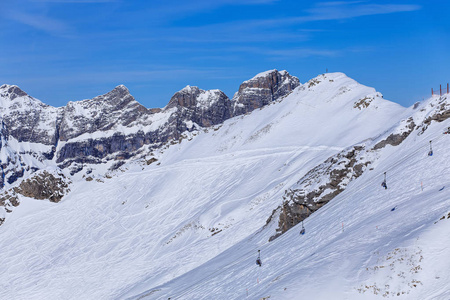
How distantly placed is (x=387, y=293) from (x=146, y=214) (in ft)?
177

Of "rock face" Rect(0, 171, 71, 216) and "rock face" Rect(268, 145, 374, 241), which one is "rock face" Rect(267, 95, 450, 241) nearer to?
"rock face" Rect(268, 145, 374, 241)

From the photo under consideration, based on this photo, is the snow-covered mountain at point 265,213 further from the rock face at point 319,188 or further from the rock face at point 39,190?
the rock face at point 39,190

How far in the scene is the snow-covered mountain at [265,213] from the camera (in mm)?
20438

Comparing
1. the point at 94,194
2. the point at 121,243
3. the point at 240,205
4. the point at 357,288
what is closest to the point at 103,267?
the point at 121,243

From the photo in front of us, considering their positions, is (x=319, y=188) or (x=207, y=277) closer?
(x=207, y=277)

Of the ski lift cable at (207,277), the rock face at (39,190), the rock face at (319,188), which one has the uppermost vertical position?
the rock face at (39,190)

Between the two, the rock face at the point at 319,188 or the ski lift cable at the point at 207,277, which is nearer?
the ski lift cable at the point at 207,277

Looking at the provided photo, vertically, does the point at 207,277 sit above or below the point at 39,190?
below

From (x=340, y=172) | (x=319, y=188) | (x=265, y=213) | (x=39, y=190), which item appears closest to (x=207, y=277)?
(x=319, y=188)

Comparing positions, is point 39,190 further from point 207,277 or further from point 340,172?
point 340,172

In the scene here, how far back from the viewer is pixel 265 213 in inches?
1911

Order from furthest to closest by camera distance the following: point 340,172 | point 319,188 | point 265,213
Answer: point 265,213 → point 340,172 → point 319,188

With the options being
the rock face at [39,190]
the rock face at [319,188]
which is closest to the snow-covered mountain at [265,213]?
the rock face at [319,188]

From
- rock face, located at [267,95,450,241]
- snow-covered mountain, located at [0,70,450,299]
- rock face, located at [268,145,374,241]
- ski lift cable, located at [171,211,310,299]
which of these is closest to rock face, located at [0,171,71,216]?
snow-covered mountain, located at [0,70,450,299]
